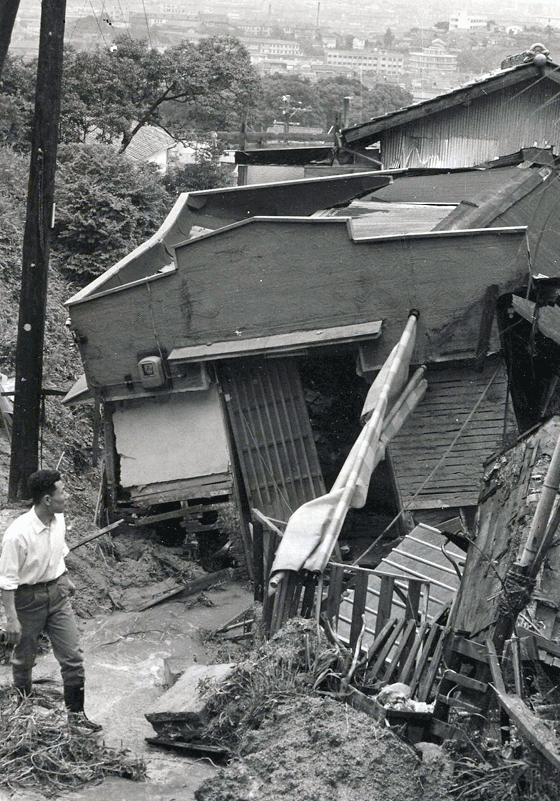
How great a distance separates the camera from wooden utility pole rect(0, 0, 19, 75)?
9367 mm

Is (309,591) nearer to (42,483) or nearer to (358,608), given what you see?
(358,608)

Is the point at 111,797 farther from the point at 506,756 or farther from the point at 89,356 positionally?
the point at 89,356

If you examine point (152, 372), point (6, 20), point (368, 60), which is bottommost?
point (152, 372)

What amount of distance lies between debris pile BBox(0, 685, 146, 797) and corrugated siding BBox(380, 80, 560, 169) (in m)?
20.1

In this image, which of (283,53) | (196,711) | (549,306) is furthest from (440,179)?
(283,53)

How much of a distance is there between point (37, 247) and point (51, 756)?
565cm

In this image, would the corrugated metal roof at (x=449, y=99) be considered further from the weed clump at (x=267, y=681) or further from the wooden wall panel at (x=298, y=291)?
the weed clump at (x=267, y=681)

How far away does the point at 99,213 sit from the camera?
22.4m

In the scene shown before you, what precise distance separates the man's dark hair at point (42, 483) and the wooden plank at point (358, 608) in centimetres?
241

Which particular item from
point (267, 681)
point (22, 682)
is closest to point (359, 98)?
point (22, 682)

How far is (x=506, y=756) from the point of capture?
16.1ft

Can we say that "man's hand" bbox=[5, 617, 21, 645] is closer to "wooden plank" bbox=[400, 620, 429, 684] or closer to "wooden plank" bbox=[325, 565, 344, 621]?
"wooden plank" bbox=[325, 565, 344, 621]

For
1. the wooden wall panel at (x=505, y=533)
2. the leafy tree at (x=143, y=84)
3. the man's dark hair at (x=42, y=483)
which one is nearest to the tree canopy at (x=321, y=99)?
the leafy tree at (x=143, y=84)

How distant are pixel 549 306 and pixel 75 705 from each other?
8462mm
